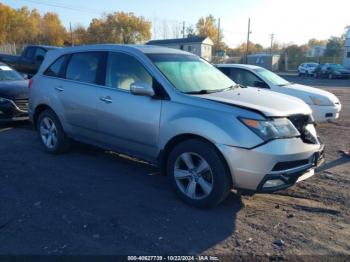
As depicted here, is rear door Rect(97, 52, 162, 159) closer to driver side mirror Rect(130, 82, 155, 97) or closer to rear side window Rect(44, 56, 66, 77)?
driver side mirror Rect(130, 82, 155, 97)

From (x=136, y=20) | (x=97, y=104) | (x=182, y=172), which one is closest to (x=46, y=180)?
(x=97, y=104)

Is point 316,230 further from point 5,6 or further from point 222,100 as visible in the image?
point 5,6

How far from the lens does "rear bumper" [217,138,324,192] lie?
3949 millimetres

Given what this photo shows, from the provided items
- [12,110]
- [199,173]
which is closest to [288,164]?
[199,173]

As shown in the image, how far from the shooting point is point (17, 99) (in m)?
8.59

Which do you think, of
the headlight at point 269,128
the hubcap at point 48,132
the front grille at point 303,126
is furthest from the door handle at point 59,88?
the front grille at point 303,126

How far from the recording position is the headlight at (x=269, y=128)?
4.00m

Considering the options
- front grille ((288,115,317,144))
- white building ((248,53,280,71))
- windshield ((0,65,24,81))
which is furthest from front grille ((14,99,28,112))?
white building ((248,53,280,71))

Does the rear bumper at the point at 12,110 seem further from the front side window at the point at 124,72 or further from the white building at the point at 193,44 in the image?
the white building at the point at 193,44

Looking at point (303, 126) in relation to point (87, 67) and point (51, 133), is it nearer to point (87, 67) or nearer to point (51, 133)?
point (87, 67)

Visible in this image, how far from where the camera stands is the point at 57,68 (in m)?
6.41

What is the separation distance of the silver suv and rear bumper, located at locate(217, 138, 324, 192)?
0.04 ft

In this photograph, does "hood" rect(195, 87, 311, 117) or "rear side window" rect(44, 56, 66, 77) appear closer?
"hood" rect(195, 87, 311, 117)

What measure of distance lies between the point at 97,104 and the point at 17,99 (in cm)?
401
